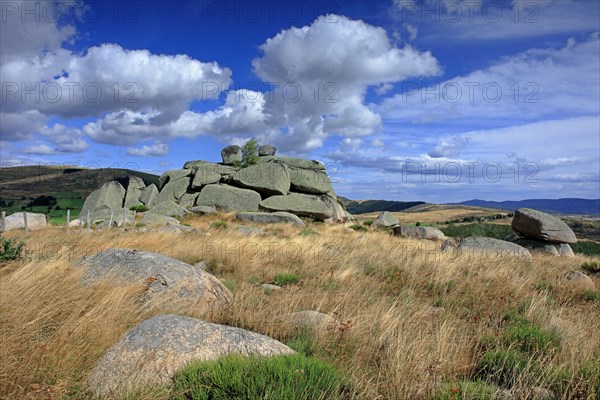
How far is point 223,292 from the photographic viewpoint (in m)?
6.84

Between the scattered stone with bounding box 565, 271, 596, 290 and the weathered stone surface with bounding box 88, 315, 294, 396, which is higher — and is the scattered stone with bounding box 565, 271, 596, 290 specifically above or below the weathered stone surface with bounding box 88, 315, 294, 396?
below

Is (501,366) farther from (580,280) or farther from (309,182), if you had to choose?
(309,182)

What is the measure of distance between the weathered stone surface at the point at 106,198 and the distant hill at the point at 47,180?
90402 millimetres

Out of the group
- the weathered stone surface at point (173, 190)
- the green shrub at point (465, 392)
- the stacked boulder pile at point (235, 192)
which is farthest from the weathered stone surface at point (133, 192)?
the green shrub at point (465, 392)

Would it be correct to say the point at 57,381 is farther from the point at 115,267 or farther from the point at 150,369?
the point at 115,267

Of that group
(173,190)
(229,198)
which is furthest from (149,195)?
(229,198)

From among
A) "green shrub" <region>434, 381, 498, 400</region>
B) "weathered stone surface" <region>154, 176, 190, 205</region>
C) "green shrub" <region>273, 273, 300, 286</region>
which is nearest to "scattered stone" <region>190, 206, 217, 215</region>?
"weathered stone surface" <region>154, 176, 190, 205</region>

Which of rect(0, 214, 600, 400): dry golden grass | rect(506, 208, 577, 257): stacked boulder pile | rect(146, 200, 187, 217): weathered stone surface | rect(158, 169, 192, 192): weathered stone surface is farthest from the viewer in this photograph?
rect(158, 169, 192, 192): weathered stone surface

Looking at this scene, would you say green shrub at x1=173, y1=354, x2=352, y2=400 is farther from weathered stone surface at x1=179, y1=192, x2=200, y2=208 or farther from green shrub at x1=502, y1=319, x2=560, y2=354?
weathered stone surface at x1=179, y1=192, x2=200, y2=208

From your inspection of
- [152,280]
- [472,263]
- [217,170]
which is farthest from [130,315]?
[217,170]

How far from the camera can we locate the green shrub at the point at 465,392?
3.73 m

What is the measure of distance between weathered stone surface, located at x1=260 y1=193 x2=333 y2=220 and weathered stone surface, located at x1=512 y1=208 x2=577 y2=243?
1396 cm

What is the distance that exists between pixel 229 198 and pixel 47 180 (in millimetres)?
157513

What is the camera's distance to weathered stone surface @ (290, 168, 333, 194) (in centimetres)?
3531
